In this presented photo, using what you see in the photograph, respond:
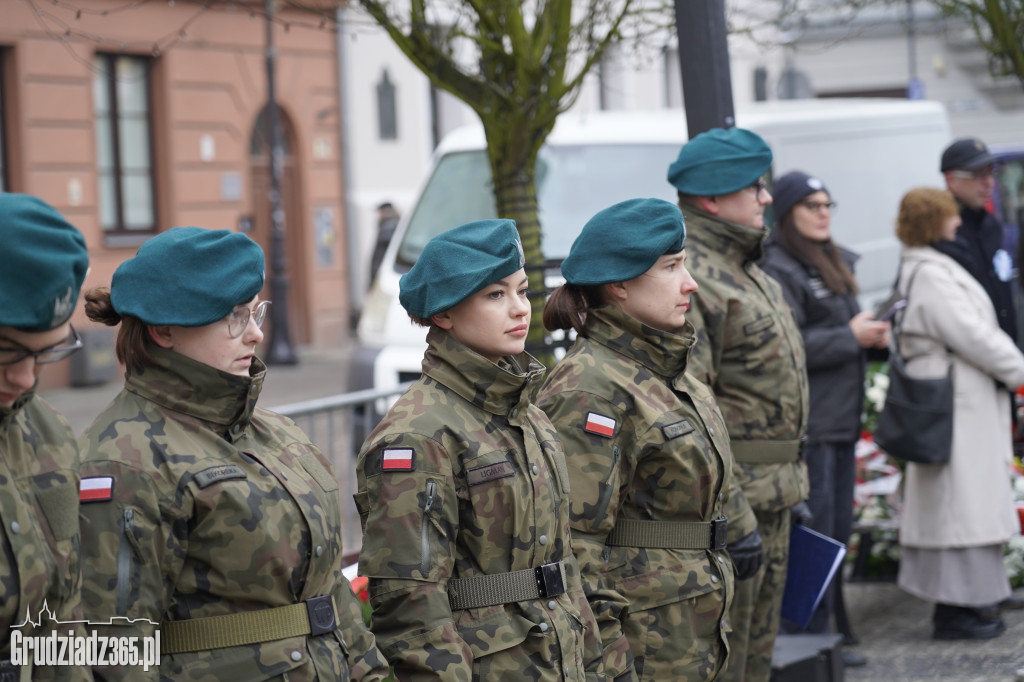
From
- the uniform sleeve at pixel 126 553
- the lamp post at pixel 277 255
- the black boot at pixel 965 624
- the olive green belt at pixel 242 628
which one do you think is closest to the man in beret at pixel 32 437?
the uniform sleeve at pixel 126 553

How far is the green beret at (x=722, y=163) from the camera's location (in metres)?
4.63

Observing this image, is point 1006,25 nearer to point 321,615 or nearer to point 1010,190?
point 321,615

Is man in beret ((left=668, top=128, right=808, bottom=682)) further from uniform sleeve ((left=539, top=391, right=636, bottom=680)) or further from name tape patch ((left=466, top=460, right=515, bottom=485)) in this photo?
name tape patch ((left=466, top=460, right=515, bottom=485))

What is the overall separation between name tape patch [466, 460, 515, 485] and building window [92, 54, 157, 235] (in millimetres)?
14453

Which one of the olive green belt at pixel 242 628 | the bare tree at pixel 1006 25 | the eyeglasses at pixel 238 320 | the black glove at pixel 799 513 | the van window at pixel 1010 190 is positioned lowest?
the black glove at pixel 799 513

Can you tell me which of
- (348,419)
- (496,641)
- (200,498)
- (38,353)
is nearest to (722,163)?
(496,641)

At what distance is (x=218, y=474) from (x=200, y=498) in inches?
2.4

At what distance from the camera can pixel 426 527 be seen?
3.04 metres

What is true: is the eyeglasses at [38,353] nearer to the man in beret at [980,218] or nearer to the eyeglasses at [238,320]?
the eyeglasses at [238,320]

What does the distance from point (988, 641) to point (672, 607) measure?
2992 mm

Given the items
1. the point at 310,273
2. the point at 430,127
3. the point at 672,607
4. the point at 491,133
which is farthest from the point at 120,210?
the point at 672,607

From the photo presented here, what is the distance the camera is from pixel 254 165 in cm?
1891

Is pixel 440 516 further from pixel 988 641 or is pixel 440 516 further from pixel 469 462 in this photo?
pixel 988 641

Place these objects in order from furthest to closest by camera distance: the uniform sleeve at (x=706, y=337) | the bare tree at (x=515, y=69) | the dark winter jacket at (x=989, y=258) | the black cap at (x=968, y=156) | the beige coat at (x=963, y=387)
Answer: the black cap at (x=968, y=156)
the dark winter jacket at (x=989, y=258)
the beige coat at (x=963, y=387)
the bare tree at (x=515, y=69)
the uniform sleeve at (x=706, y=337)
